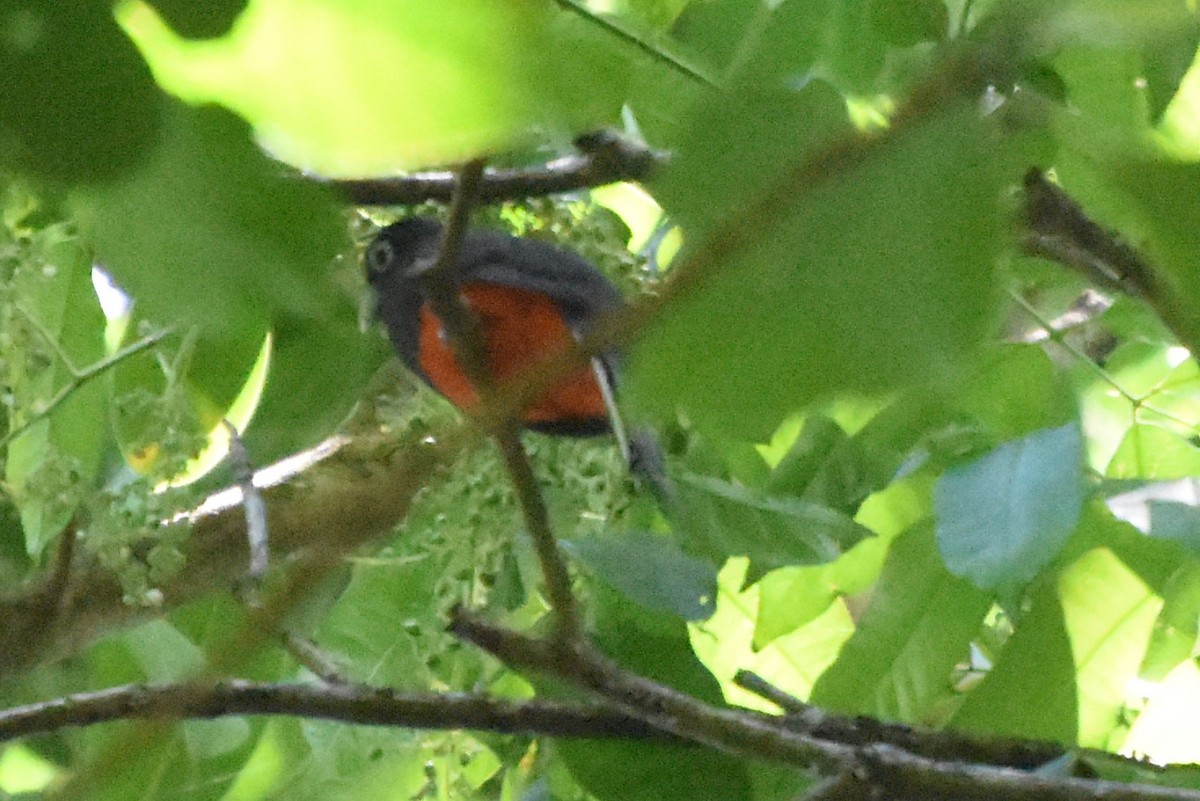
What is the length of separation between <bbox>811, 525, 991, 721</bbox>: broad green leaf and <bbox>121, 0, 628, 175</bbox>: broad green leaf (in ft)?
2.28

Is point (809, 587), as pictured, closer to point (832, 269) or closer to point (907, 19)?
point (907, 19)

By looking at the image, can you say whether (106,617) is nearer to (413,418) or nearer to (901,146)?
(413,418)

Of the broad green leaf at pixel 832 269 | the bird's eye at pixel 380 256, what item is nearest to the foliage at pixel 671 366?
the broad green leaf at pixel 832 269

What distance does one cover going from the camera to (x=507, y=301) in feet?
4.54

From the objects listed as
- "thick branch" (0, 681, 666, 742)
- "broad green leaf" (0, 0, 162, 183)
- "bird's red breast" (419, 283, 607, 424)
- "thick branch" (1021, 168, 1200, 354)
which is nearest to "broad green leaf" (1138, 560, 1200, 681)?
"thick branch" (1021, 168, 1200, 354)

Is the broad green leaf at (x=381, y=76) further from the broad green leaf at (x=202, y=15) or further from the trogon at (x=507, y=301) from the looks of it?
the trogon at (x=507, y=301)

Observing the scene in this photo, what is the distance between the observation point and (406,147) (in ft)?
0.70

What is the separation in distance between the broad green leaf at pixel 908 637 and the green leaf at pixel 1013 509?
0.12 metres

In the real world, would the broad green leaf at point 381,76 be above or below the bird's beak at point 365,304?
above

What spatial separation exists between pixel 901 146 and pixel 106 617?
3.20ft

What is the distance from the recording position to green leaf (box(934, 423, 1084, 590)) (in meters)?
0.70

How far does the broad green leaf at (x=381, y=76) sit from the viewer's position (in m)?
0.21

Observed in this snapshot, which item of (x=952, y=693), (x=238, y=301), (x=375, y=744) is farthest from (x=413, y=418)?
(x=238, y=301)

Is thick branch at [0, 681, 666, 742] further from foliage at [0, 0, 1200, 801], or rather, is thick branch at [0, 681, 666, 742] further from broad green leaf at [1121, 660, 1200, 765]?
broad green leaf at [1121, 660, 1200, 765]
